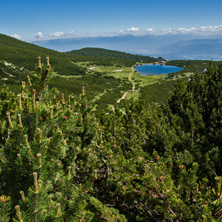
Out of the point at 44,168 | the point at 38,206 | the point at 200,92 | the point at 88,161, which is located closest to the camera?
the point at 38,206

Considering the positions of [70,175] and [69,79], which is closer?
[70,175]

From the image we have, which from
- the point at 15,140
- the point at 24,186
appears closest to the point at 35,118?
the point at 15,140

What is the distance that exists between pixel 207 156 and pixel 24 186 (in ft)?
17.8

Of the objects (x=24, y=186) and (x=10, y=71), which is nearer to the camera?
(x=24, y=186)

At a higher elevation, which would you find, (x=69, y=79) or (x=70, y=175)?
(x=69, y=79)

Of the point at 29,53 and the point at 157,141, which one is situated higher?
the point at 29,53

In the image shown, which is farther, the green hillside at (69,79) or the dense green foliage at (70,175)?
the green hillside at (69,79)

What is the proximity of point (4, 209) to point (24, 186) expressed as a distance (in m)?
1.46

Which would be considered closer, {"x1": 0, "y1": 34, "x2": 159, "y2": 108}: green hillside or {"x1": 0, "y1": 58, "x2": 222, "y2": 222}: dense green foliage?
{"x1": 0, "y1": 58, "x2": 222, "y2": 222}: dense green foliage

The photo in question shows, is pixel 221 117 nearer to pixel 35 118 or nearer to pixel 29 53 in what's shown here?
pixel 35 118

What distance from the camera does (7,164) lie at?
14.0 feet

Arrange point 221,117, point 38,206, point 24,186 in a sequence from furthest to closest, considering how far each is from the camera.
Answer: point 221,117, point 24,186, point 38,206

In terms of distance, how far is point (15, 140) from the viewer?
4191 millimetres

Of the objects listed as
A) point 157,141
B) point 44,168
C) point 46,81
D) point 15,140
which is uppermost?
point 46,81
